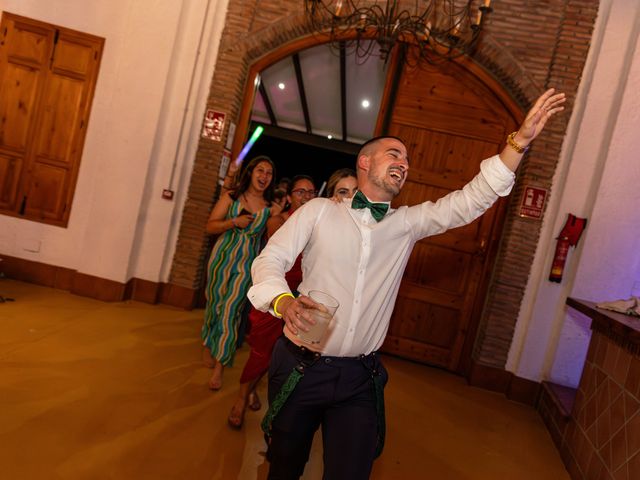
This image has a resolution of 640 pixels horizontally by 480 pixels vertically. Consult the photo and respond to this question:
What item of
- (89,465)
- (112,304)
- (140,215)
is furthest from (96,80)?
(89,465)

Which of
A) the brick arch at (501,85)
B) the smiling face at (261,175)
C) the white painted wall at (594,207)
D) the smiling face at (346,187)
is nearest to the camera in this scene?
the smiling face at (346,187)

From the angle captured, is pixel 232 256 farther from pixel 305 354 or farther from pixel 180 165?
pixel 305 354

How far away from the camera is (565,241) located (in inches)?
177

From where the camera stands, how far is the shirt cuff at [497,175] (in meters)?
1.68

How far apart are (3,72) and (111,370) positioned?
3.66 m

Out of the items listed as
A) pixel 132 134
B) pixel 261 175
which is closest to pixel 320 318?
pixel 261 175

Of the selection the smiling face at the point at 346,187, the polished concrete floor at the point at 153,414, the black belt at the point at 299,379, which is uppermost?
the smiling face at the point at 346,187

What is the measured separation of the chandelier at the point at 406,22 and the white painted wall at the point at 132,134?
116 cm

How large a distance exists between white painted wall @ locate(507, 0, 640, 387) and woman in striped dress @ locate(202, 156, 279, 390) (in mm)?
2775

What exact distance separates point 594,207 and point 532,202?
539mm

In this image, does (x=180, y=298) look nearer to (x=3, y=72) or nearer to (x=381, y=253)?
(x=3, y=72)

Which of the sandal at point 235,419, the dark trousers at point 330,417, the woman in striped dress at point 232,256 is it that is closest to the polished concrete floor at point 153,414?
the sandal at point 235,419

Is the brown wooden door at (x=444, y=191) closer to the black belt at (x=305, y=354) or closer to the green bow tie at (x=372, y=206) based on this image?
the green bow tie at (x=372, y=206)

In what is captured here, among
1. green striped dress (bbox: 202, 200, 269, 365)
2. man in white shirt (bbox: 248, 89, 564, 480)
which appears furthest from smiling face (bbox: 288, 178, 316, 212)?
man in white shirt (bbox: 248, 89, 564, 480)
